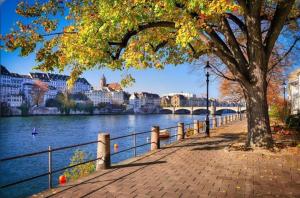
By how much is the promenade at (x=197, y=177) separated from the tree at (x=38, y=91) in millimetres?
165283

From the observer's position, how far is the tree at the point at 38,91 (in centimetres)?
17250

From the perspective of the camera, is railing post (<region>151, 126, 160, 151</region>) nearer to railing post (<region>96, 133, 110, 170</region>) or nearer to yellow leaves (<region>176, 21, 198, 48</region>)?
railing post (<region>96, 133, 110, 170</region>)

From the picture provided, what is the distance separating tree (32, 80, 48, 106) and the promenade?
16528 cm

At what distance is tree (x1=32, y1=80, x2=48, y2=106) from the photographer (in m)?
172

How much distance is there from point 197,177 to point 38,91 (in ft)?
590

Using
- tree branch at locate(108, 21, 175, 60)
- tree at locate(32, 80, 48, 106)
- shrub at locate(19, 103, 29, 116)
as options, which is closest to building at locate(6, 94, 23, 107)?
shrub at locate(19, 103, 29, 116)

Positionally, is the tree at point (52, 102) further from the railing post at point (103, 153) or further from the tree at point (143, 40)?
the railing post at point (103, 153)

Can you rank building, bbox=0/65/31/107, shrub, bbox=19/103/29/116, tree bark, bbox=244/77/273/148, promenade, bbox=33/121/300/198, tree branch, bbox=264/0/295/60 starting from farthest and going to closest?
1. building, bbox=0/65/31/107
2. shrub, bbox=19/103/29/116
3. tree bark, bbox=244/77/273/148
4. tree branch, bbox=264/0/295/60
5. promenade, bbox=33/121/300/198

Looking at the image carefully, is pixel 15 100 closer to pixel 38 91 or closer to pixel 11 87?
pixel 11 87

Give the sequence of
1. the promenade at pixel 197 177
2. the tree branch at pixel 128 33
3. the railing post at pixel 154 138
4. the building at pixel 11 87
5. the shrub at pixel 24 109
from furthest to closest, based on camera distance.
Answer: the building at pixel 11 87, the shrub at pixel 24 109, the railing post at pixel 154 138, the tree branch at pixel 128 33, the promenade at pixel 197 177

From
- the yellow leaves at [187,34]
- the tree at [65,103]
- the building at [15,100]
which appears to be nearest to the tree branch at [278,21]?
the yellow leaves at [187,34]

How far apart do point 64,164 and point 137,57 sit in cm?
2126

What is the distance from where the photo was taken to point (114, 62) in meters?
15.6

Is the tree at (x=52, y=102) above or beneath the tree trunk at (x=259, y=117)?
above
